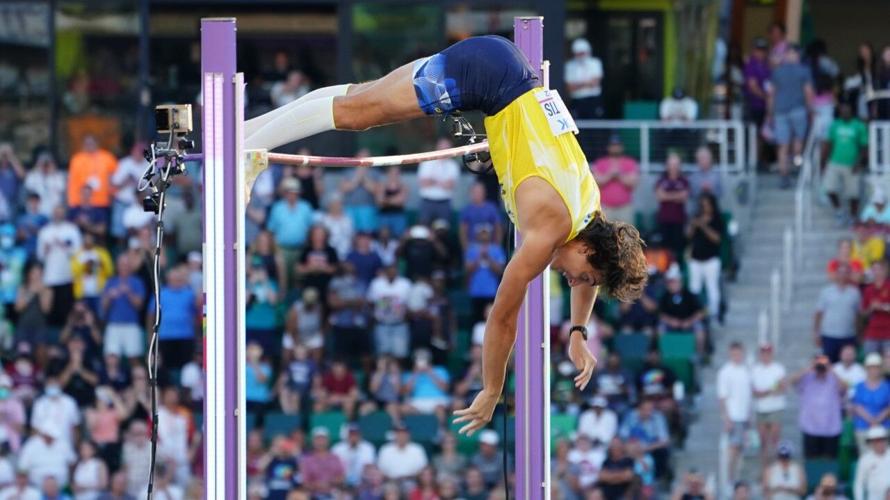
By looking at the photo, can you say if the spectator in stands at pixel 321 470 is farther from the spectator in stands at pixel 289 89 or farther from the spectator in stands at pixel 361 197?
the spectator in stands at pixel 289 89

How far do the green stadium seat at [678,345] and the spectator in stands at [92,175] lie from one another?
15.5 ft

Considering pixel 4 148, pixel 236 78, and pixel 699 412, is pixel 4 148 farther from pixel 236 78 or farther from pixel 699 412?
pixel 236 78

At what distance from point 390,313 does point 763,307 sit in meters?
3.15

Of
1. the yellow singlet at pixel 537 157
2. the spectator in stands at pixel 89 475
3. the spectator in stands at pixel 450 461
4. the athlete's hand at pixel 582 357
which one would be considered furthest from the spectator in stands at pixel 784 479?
the yellow singlet at pixel 537 157

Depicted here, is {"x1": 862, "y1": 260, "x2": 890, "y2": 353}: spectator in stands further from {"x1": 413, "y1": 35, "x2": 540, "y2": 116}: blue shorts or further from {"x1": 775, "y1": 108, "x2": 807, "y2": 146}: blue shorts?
{"x1": 413, "y1": 35, "x2": 540, "y2": 116}: blue shorts

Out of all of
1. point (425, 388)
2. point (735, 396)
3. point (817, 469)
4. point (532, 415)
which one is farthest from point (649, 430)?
point (532, 415)

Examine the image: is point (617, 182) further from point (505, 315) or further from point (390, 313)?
point (505, 315)

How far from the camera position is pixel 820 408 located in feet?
44.9

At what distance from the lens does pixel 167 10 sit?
57.5 feet

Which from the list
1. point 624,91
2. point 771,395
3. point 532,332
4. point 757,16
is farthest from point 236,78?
point 757,16

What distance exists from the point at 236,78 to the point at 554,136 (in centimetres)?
124

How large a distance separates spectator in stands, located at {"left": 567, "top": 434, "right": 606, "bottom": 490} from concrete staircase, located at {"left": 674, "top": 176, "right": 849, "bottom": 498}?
845 mm

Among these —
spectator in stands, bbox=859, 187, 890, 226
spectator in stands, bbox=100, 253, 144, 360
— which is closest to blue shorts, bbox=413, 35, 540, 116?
spectator in stands, bbox=100, 253, 144, 360

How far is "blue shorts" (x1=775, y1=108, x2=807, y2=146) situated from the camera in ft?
Result: 54.6
